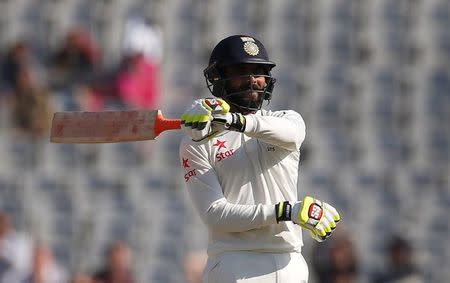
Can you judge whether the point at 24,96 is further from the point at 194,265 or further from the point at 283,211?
the point at 283,211

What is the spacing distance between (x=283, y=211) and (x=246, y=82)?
53 cm

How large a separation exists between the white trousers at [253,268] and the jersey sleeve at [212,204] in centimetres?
12

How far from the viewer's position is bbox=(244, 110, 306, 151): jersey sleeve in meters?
4.43

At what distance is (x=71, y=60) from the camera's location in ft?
33.1

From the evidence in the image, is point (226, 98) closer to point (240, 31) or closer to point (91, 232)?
point (91, 232)

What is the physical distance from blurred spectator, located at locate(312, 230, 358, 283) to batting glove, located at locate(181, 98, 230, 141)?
425 centimetres

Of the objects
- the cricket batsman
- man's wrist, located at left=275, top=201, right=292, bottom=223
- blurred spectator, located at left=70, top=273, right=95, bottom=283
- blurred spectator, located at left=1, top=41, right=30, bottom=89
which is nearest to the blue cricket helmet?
the cricket batsman

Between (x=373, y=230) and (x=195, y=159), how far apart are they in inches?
196

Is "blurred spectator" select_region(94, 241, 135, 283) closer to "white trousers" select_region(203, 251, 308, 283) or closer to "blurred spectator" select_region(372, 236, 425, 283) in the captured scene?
"blurred spectator" select_region(372, 236, 425, 283)

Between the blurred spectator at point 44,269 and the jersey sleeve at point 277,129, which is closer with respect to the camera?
the jersey sleeve at point 277,129

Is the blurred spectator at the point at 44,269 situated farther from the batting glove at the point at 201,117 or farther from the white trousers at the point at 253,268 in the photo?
the batting glove at the point at 201,117

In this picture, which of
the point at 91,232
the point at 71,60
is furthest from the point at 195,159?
the point at 71,60

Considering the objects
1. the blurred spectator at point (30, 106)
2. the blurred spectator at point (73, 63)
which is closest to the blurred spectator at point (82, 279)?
the blurred spectator at point (30, 106)

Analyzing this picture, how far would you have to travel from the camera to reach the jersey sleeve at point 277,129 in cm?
443
